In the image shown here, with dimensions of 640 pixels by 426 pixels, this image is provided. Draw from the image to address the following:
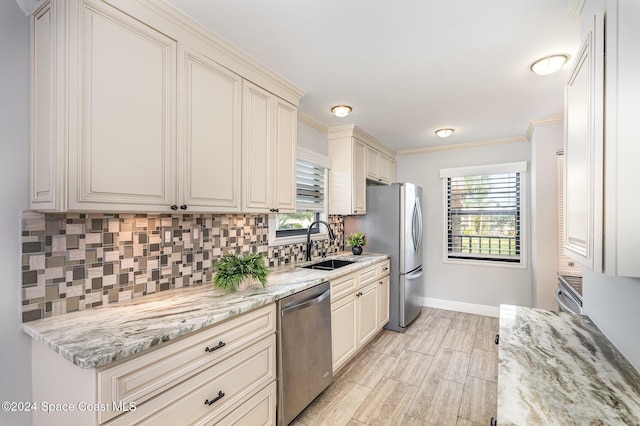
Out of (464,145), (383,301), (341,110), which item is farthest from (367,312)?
(464,145)

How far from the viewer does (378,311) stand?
3482 mm

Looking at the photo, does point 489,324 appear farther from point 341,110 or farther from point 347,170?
point 341,110

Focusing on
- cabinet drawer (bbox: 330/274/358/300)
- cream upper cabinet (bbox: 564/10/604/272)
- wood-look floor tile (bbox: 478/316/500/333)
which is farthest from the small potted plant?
cream upper cabinet (bbox: 564/10/604/272)

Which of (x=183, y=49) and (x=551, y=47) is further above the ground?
(x=551, y=47)

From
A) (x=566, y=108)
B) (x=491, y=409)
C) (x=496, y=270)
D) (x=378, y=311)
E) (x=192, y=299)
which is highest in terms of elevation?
(x=566, y=108)

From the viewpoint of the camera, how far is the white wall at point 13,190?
134 cm

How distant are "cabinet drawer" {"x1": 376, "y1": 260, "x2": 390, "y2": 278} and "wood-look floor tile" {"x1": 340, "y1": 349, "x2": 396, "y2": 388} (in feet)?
2.75

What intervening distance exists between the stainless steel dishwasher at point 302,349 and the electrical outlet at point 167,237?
2.66 ft

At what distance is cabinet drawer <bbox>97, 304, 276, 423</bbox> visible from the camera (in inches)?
43.7

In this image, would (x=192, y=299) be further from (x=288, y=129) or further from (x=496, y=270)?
(x=496, y=270)

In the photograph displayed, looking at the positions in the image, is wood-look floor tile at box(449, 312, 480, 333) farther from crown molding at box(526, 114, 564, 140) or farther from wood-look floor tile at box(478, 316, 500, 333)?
crown molding at box(526, 114, 564, 140)

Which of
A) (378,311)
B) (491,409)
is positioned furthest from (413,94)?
(491,409)

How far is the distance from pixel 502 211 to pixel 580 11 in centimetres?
315

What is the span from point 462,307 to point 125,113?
466 centimetres
